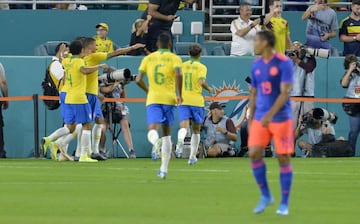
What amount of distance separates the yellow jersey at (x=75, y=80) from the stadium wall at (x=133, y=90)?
341 centimetres

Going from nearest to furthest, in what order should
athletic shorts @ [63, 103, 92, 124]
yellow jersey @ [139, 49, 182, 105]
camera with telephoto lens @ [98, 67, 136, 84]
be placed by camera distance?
yellow jersey @ [139, 49, 182, 105] < athletic shorts @ [63, 103, 92, 124] < camera with telephoto lens @ [98, 67, 136, 84]

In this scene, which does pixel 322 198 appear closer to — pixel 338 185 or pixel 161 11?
pixel 338 185

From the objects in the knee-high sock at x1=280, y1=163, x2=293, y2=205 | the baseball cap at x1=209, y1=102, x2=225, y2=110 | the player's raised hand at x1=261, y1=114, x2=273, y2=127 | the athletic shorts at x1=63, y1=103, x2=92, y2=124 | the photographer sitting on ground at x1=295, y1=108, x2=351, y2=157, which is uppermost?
the player's raised hand at x1=261, y1=114, x2=273, y2=127

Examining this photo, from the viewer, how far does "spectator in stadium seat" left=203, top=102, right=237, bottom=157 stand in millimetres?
27391

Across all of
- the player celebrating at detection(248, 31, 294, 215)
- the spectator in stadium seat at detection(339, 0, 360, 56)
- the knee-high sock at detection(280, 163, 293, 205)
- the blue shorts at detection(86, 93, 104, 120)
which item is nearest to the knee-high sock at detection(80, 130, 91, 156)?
the blue shorts at detection(86, 93, 104, 120)

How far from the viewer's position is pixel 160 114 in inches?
784

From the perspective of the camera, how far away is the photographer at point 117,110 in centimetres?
2731

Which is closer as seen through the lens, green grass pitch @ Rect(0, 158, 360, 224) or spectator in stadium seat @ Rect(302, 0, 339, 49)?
green grass pitch @ Rect(0, 158, 360, 224)

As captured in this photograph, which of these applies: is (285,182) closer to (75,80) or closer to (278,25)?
(75,80)

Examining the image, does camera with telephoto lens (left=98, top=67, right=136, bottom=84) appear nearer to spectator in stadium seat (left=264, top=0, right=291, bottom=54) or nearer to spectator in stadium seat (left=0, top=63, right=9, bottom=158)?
spectator in stadium seat (left=0, top=63, right=9, bottom=158)

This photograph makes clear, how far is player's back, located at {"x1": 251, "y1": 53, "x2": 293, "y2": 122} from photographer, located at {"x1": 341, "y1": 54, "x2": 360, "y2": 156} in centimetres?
1386

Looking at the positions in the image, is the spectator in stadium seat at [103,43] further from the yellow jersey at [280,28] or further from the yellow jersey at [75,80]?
the yellow jersey at [280,28]

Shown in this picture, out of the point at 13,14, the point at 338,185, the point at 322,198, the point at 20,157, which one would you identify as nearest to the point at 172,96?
the point at 338,185

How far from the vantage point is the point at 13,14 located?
30.0 m
